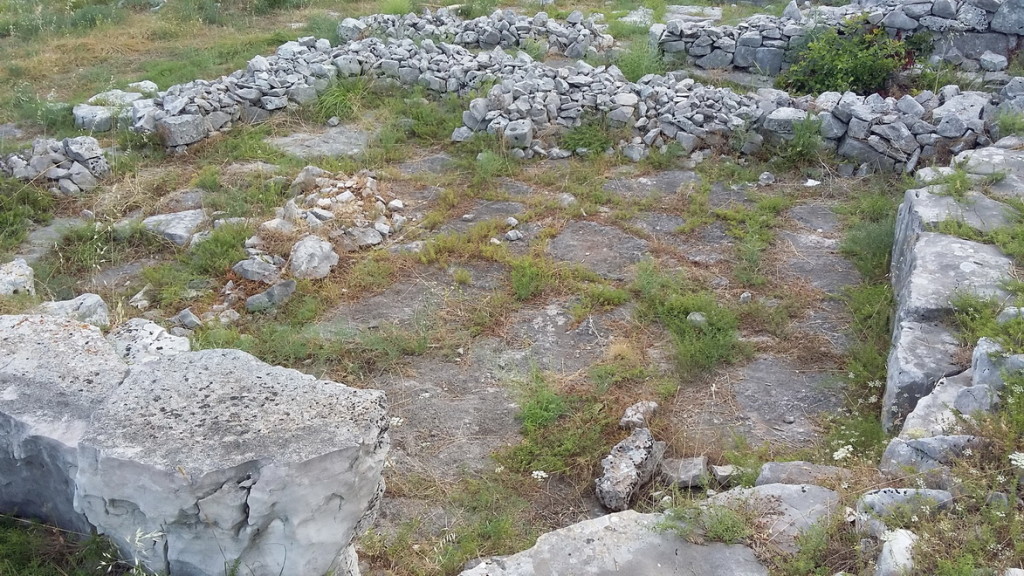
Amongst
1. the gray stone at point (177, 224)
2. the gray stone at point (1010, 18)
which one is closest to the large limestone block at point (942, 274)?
the gray stone at point (177, 224)

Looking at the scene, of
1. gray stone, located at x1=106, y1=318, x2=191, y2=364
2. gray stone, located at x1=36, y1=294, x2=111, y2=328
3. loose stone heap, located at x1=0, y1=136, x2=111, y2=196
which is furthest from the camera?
loose stone heap, located at x1=0, y1=136, x2=111, y2=196

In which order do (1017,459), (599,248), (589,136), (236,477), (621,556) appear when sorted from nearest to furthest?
(236,477) < (1017,459) < (621,556) < (599,248) < (589,136)

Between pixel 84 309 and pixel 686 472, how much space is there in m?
3.91

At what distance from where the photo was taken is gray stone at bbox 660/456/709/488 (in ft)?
15.2

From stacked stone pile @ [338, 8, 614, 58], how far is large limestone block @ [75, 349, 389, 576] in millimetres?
8842

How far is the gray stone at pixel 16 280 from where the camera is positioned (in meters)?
5.81

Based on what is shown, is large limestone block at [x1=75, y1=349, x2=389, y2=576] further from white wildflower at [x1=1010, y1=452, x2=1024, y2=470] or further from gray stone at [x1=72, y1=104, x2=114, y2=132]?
gray stone at [x1=72, y1=104, x2=114, y2=132]

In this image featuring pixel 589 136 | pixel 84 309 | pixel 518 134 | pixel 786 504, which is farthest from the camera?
pixel 589 136

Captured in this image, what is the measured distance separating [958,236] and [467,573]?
4.19 metres

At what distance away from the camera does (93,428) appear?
3.36 m

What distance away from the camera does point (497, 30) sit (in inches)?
462

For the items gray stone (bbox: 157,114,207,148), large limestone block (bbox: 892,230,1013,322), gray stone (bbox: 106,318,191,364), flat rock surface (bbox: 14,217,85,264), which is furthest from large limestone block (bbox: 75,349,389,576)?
gray stone (bbox: 157,114,207,148)

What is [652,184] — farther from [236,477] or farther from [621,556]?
[236,477]

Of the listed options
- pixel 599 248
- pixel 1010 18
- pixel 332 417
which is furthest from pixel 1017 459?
pixel 1010 18
